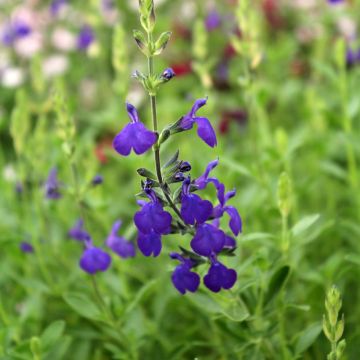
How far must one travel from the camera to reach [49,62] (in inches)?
230

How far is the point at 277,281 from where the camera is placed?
2270 millimetres

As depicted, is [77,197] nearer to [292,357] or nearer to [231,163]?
[231,163]

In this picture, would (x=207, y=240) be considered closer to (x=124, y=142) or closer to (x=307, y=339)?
(x=124, y=142)

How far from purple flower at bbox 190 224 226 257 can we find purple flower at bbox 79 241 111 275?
24.4 inches

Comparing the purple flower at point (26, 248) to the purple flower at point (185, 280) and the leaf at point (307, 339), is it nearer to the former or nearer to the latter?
the purple flower at point (185, 280)

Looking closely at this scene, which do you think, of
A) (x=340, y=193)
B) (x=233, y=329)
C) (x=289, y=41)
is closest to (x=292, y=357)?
(x=233, y=329)

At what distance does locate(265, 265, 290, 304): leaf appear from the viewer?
2.23 meters

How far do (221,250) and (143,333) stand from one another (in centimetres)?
82

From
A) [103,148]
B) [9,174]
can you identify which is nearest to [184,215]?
[9,174]

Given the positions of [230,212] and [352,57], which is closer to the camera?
[230,212]

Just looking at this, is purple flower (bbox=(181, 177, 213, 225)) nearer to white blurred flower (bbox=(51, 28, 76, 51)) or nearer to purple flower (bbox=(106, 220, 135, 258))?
purple flower (bbox=(106, 220, 135, 258))

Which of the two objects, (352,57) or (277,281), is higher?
(352,57)

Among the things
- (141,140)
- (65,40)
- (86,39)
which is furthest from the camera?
(65,40)

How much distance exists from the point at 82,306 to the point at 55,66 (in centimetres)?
363
